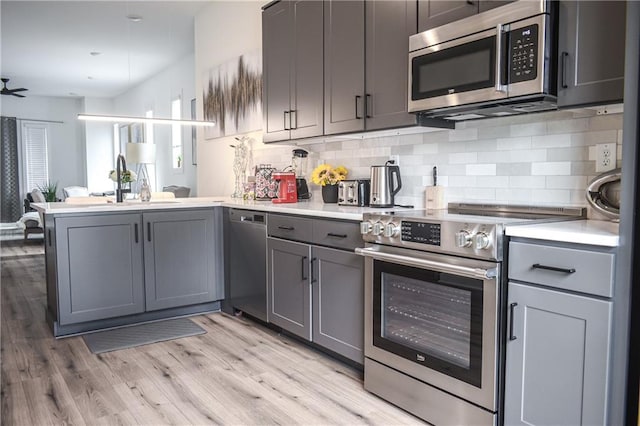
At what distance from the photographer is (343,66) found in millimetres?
3053

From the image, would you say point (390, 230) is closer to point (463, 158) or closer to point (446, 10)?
point (463, 158)

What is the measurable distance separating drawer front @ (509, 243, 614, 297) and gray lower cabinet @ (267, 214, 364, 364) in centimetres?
92

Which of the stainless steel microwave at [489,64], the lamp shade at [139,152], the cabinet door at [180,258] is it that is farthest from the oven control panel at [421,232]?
the lamp shade at [139,152]

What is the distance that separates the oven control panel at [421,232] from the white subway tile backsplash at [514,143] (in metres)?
0.71

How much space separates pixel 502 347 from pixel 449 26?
56.8 inches

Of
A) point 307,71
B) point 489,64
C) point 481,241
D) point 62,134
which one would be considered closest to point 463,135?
point 489,64

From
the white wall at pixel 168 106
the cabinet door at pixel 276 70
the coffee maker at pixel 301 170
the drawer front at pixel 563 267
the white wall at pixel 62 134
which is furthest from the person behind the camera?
the white wall at pixel 62 134

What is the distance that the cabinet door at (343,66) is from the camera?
2924 mm

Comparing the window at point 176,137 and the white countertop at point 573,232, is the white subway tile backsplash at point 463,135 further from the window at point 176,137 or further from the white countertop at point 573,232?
the window at point 176,137

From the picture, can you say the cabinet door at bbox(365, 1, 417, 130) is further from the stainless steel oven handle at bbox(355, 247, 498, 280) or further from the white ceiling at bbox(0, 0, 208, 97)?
the white ceiling at bbox(0, 0, 208, 97)

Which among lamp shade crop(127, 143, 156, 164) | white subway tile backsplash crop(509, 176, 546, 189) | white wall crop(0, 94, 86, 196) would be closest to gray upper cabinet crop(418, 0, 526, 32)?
white subway tile backsplash crop(509, 176, 546, 189)

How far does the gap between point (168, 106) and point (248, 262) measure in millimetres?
5665

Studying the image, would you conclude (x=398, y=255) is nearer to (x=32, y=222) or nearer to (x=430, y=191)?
(x=430, y=191)

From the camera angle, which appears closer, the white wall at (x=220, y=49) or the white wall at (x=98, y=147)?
the white wall at (x=220, y=49)
